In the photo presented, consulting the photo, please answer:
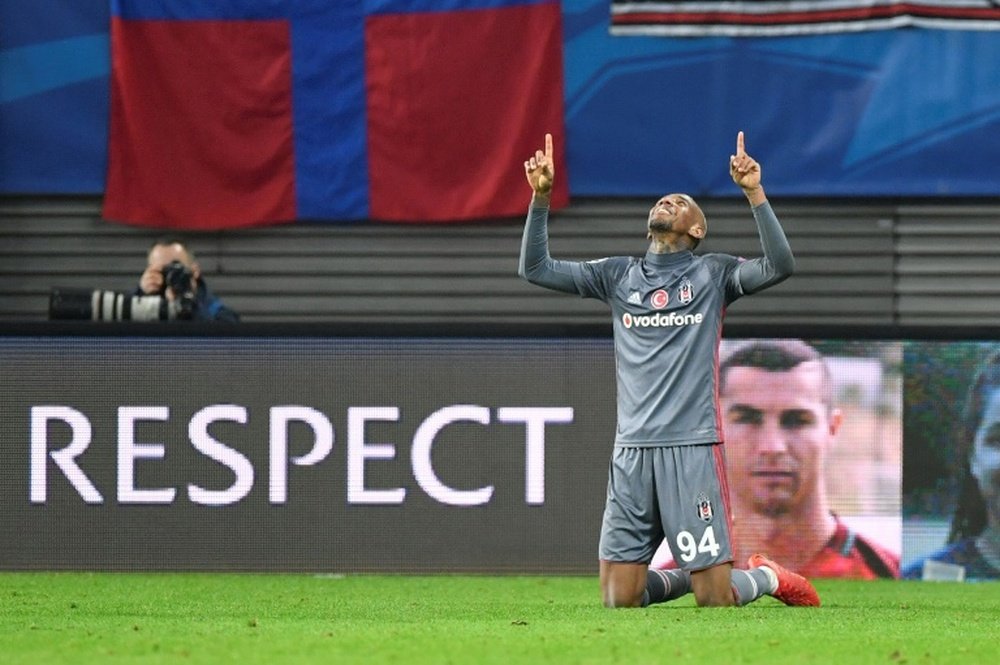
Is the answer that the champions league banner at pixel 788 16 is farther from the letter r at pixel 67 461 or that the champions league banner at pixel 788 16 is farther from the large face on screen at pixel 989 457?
the letter r at pixel 67 461

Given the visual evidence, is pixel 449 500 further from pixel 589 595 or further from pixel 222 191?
pixel 222 191

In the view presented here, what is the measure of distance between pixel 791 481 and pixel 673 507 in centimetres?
279

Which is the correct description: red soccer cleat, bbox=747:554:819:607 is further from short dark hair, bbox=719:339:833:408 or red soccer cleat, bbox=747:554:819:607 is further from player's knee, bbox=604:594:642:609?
short dark hair, bbox=719:339:833:408

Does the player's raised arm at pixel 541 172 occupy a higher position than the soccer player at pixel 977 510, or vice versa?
the player's raised arm at pixel 541 172

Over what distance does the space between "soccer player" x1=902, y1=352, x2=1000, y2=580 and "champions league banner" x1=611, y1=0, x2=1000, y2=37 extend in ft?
14.5

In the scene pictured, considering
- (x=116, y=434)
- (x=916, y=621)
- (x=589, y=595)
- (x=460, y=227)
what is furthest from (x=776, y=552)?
(x=460, y=227)

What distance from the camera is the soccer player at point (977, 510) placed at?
36.8ft

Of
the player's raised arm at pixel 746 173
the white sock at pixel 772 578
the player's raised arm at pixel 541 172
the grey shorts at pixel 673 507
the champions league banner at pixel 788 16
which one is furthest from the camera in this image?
the champions league banner at pixel 788 16

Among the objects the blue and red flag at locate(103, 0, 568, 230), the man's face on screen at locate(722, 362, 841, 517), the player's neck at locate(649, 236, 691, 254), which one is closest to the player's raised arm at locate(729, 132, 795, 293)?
the player's neck at locate(649, 236, 691, 254)

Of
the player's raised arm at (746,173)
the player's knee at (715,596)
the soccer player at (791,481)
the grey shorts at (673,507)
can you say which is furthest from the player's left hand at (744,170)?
the soccer player at (791,481)

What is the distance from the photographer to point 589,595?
1022 cm

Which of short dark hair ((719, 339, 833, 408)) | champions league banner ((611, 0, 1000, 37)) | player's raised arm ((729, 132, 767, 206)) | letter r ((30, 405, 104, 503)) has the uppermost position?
champions league banner ((611, 0, 1000, 37))

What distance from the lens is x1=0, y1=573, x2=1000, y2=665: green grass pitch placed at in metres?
6.72

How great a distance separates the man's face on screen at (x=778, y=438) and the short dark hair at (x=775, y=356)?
0.04 meters
